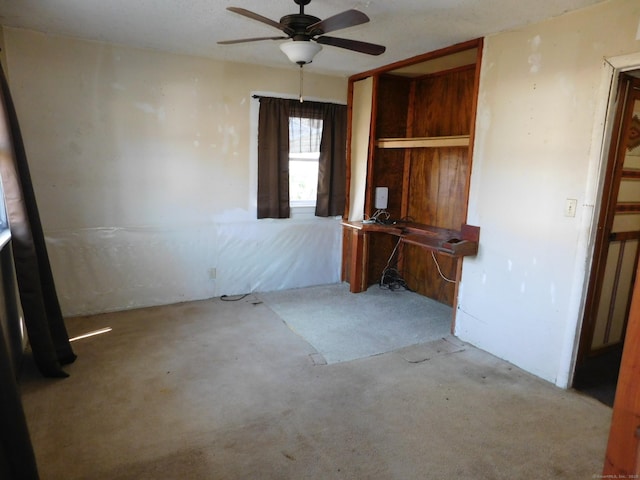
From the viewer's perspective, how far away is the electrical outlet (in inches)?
99.4

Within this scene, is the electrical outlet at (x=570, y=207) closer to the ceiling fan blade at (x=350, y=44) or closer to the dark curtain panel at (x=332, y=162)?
the ceiling fan blade at (x=350, y=44)

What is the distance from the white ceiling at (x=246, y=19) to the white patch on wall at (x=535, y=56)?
5.4 inches

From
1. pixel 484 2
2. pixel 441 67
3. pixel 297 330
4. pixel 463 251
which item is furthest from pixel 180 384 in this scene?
pixel 441 67

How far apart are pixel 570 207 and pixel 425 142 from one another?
1558 mm

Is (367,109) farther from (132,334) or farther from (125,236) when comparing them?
(132,334)

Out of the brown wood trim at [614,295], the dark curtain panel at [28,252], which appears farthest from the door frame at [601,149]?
the dark curtain panel at [28,252]

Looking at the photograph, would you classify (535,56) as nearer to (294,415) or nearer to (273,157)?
(273,157)

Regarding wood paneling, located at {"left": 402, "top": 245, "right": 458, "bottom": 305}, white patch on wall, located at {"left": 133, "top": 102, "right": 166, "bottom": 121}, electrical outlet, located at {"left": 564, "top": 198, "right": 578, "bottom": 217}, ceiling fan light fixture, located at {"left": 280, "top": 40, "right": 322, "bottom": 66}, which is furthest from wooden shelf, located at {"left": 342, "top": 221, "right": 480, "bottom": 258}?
white patch on wall, located at {"left": 133, "top": 102, "right": 166, "bottom": 121}

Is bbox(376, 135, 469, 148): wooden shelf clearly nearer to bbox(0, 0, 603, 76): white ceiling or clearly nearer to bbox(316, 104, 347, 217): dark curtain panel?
bbox(316, 104, 347, 217): dark curtain panel

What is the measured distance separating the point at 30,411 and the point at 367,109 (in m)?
3.85

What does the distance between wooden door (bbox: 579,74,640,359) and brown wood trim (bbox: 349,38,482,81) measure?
1132mm

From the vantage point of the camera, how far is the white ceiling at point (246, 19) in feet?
8.14

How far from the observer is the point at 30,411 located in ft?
7.30

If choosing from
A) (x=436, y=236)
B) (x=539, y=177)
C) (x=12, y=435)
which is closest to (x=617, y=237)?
(x=539, y=177)
